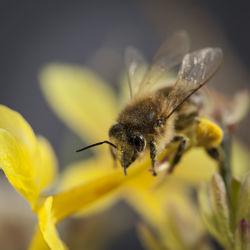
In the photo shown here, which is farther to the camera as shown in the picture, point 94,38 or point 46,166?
point 94,38

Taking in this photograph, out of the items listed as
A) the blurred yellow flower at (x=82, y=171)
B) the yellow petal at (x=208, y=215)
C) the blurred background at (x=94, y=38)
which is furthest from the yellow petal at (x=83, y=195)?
the blurred background at (x=94, y=38)

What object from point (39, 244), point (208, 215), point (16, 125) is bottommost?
point (208, 215)

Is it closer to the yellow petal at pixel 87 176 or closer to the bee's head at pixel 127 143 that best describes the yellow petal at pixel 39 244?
the bee's head at pixel 127 143

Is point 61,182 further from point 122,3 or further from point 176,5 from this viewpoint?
point 122,3

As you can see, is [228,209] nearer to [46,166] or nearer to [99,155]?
[46,166]

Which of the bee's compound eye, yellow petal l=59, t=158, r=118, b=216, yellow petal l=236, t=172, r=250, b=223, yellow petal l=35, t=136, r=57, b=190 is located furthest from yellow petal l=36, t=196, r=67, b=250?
yellow petal l=59, t=158, r=118, b=216

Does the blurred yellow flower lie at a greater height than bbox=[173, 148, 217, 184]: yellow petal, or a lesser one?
greater

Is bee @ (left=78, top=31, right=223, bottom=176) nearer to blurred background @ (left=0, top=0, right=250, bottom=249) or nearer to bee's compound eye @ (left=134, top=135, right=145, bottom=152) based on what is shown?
bee's compound eye @ (left=134, top=135, right=145, bottom=152)

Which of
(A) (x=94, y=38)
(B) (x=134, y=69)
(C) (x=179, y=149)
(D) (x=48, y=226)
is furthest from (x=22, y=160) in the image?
(A) (x=94, y=38)
